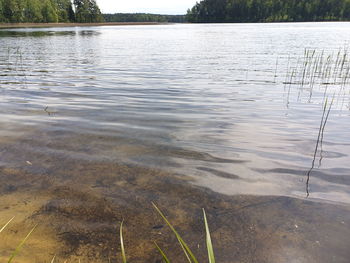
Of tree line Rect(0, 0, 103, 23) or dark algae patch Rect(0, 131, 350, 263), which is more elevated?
tree line Rect(0, 0, 103, 23)

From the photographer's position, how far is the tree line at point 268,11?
468 feet

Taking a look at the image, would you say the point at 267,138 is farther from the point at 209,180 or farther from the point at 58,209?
the point at 58,209

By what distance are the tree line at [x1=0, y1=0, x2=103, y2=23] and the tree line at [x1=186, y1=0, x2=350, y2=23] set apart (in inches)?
2882

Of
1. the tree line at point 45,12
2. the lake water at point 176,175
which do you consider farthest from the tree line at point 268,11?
the lake water at point 176,175

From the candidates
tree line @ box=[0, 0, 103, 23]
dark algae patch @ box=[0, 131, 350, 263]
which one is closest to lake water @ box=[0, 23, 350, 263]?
dark algae patch @ box=[0, 131, 350, 263]

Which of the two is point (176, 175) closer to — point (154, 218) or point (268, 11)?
point (154, 218)

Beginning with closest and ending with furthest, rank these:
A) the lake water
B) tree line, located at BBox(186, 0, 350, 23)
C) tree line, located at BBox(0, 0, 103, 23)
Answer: the lake water → tree line, located at BBox(0, 0, 103, 23) → tree line, located at BBox(186, 0, 350, 23)

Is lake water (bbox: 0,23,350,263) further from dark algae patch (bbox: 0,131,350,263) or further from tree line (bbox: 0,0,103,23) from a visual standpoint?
tree line (bbox: 0,0,103,23)

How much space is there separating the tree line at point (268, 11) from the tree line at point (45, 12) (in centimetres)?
7320

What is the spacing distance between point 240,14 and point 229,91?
179602 millimetres

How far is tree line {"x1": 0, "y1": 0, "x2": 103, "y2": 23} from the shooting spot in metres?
108

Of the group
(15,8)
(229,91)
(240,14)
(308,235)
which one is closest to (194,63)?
(229,91)

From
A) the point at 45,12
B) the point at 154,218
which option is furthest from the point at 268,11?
the point at 154,218

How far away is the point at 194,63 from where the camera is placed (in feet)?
57.8
